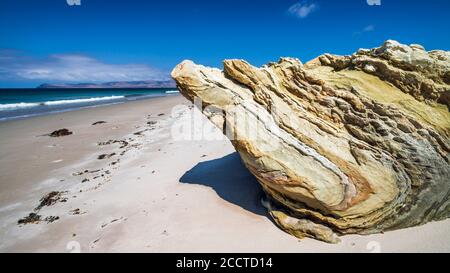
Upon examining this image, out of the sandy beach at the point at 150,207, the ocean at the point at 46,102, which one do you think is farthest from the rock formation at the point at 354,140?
the ocean at the point at 46,102

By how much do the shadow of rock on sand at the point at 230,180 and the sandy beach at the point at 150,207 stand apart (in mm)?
25

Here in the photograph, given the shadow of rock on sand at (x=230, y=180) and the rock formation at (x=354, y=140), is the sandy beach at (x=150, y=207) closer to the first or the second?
the shadow of rock on sand at (x=230, y=180)

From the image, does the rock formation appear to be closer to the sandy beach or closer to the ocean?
the sandy beach

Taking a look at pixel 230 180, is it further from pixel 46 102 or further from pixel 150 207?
A: pixel 46 102

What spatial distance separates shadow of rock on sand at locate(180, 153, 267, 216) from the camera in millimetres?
6957

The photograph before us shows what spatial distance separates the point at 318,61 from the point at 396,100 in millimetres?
2062

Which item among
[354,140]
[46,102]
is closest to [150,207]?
[354,140]

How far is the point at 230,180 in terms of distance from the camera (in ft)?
26.3

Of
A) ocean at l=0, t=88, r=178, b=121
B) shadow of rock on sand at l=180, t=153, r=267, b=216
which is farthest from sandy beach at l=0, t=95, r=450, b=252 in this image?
ocean at l=0, t=88, r=178, b=121

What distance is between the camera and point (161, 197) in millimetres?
7559

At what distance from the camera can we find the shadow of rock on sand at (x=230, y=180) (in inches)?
274

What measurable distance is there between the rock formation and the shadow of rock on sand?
106 cm
